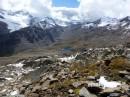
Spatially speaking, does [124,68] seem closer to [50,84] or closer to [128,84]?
[128,84]

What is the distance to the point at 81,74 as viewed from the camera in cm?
2347

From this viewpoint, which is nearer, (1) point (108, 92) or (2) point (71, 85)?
(1) point (108, 92)

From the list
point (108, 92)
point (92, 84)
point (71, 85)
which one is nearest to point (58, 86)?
point (71, 85)

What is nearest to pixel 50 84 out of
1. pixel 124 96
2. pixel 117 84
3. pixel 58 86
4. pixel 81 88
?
pixel 58 86

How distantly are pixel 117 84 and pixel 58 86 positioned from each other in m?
3.48

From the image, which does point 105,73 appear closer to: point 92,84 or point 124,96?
point 92,84

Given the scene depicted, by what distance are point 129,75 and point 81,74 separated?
324cm

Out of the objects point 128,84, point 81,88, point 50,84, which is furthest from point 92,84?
point 50,84

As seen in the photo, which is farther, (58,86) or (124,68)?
(124,68)

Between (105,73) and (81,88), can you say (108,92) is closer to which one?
(81,88)

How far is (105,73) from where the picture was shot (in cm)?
2262

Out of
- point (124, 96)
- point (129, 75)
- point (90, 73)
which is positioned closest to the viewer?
point (124, 96)

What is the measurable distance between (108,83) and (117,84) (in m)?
0.52

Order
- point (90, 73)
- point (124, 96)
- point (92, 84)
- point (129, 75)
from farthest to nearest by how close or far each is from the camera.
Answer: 1. point (90, 73)
2. point (129, 75)
3. point (92, 84)
4. point (124, 96)
